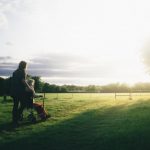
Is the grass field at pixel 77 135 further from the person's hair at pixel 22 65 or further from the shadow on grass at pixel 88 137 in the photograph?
the person's hair at pixel 22 65

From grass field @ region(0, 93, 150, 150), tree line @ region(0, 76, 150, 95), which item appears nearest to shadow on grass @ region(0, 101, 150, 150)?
grass field @ region(0, 93, 150, 150)

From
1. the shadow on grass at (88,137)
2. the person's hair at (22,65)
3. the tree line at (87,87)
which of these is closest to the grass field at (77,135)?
the shadow on grass at (88,137)

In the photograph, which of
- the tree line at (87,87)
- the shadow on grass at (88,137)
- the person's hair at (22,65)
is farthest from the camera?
the tree line at (87,87)

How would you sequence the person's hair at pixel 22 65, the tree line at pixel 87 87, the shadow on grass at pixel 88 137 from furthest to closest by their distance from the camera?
the tree line at pixel 87 87
the person's hair at pixel 22 65
the shadow on grass at pixel 88 137

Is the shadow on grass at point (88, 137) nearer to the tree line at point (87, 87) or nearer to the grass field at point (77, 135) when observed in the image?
the grass field at point (77, 135)

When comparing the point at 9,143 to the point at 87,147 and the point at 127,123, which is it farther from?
the point at 127,123

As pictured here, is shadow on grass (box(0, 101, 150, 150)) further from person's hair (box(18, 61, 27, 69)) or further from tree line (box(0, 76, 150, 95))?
tree line (box(0, 76, 150, 95))

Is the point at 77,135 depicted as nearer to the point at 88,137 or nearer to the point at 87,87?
the point at 88,137

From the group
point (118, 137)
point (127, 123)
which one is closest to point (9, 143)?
point (118, 137)

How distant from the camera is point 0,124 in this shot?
614 inches

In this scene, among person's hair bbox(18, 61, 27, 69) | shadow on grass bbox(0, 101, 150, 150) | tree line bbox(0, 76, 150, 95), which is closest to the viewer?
shadow on grass bbox(0, 101, 150, 150)

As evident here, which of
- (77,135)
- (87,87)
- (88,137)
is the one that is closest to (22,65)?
(77,135)

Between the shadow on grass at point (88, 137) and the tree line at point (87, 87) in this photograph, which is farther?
the tree line at point (87, 87)

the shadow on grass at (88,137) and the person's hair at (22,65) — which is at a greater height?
the person's hair at (22,65)
